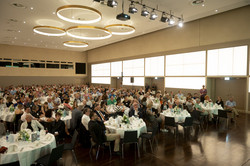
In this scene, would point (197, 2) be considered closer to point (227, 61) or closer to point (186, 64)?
point (227, 61)

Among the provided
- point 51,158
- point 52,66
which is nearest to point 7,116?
point 51,158

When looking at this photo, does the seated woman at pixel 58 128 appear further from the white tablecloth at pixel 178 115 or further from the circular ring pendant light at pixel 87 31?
the circular ring pendant light at pixel 87 31

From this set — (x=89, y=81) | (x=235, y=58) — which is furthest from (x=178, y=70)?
(x=89, y=81)

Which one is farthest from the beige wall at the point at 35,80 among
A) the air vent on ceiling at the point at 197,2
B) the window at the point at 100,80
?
the air vent on ceiling at the point at 197,2

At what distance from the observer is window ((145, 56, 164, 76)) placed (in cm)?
1709

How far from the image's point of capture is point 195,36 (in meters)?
13.9

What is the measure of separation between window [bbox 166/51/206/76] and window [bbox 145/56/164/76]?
2.45 ft

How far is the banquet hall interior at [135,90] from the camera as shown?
4980 millimetres

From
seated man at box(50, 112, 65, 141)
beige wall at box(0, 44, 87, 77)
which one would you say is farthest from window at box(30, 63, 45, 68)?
seated man at box(50, 112, 65, 141)

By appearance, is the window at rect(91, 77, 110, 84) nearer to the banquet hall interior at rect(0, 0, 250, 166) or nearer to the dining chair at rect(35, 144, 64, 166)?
the banquet hall interior at rect(0, 0, 250, 166)

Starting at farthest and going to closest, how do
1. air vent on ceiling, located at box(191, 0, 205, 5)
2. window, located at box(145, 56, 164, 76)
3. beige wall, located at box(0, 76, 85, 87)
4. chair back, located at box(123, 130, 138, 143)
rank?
beige wall, located at box(0, 76, 85, 87) < window, located at box(145, 56, 164, 76) < air vent on ceiling, located at box(191, 0, 205, 5) < chair back, located at box(123, 130, 138, 143)

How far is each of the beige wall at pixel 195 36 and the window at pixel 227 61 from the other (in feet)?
1.86

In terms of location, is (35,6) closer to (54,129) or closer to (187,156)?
(54,129)

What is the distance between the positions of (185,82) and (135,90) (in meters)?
4.88
